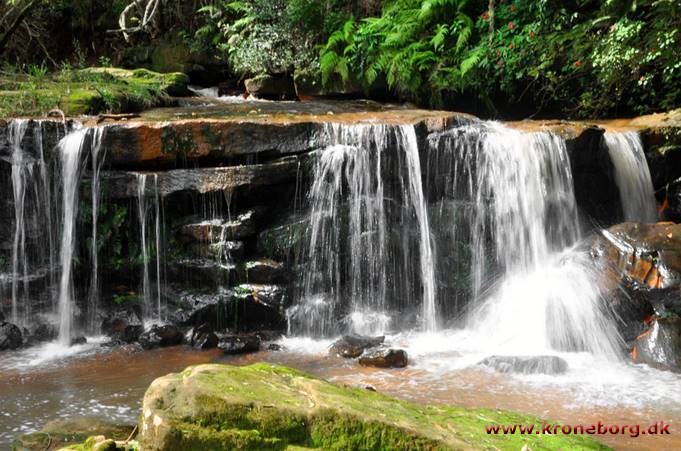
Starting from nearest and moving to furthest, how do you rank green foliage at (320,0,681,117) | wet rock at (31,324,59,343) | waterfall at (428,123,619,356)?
wet rock at (31,324,59,343)
waterfall at (428,123,619,356)
green foliage at (320,0,681,117)

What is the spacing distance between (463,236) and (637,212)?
286 cm

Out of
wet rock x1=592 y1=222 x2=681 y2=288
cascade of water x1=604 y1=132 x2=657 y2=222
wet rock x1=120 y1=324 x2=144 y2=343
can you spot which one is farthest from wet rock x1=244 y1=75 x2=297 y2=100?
wet rock x1=592 y1=222 x2=681 y2=288

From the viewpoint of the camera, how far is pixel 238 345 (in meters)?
7.48

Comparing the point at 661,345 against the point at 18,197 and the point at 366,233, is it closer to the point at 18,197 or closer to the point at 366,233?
the point at 366,233

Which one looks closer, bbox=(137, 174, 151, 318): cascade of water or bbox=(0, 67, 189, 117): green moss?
bbox=(137, 174, 151, 318): cascade of water

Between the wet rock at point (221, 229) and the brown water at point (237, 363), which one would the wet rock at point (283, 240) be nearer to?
the wet rock at point (221, 229)

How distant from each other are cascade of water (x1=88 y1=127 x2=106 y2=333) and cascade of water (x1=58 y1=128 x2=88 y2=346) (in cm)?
17

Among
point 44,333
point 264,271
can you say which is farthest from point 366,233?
point 44,333

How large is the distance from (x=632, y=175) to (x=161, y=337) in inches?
276

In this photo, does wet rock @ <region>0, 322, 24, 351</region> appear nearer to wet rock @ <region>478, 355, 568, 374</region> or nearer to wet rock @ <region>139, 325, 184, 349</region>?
wet rock @ <region>139, 325, 184, 349</region>

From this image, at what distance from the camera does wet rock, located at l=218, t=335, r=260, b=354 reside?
24.4 feet

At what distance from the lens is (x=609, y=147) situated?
9.59 meters

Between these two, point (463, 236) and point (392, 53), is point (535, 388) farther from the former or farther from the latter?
point (392, 53)

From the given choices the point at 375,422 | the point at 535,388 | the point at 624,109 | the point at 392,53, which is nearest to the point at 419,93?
the point at 392,53
